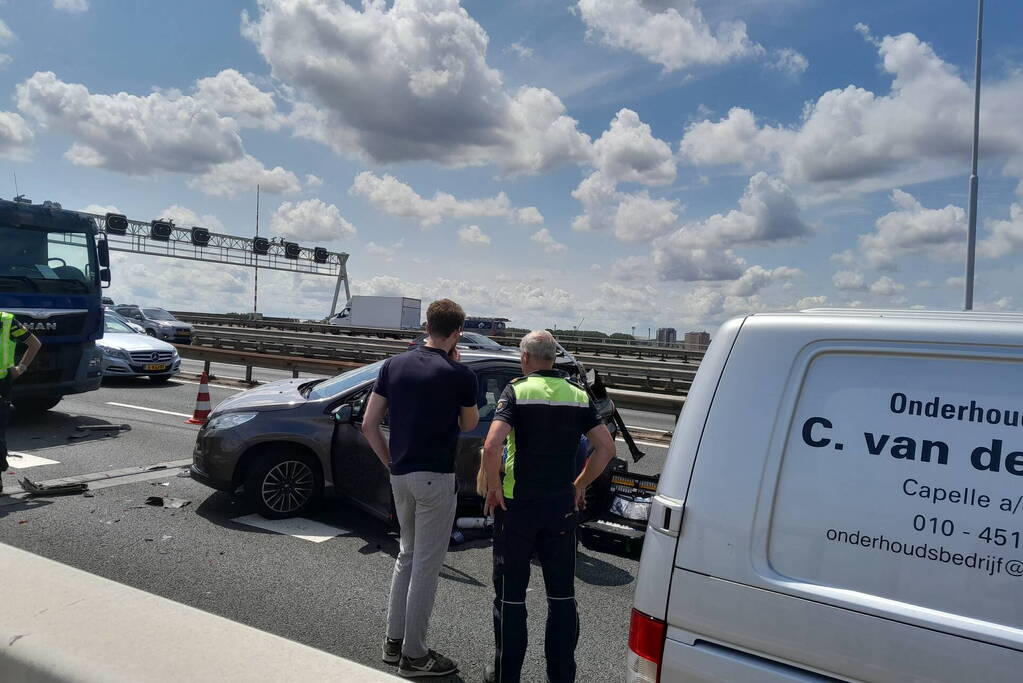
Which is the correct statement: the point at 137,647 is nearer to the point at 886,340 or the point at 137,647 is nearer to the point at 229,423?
the point at 886,340

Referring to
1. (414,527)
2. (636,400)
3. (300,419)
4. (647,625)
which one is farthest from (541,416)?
(636,400)

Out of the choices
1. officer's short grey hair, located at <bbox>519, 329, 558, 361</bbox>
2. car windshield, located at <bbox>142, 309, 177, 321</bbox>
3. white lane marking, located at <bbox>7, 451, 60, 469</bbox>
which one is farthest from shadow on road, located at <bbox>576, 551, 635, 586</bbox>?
car windshield, located at <bbox>142, 309, 177, 321</bbox>

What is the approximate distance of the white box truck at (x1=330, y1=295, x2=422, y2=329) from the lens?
162 ft

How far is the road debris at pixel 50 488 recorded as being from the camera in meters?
6.89

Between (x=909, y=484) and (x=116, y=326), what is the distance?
59.6 feet

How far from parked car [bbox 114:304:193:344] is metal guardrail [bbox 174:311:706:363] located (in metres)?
15.5

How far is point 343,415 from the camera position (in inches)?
249

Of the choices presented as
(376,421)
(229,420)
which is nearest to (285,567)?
(229,420)

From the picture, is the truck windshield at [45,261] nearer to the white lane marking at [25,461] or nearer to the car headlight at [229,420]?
the white lane marking at [25,461]

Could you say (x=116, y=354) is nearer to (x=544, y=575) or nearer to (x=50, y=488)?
(x=50, y=488)

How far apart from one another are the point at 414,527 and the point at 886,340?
2527mm

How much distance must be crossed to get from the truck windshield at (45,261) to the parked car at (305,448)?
17.5 ft

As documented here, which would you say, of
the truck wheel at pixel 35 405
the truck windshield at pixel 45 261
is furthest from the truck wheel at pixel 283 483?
the truck wheel at pixel 35 405

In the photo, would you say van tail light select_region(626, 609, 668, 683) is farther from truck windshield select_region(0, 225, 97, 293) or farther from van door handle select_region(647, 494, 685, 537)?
truck windshield select_region(0, 225, 97, 293)
